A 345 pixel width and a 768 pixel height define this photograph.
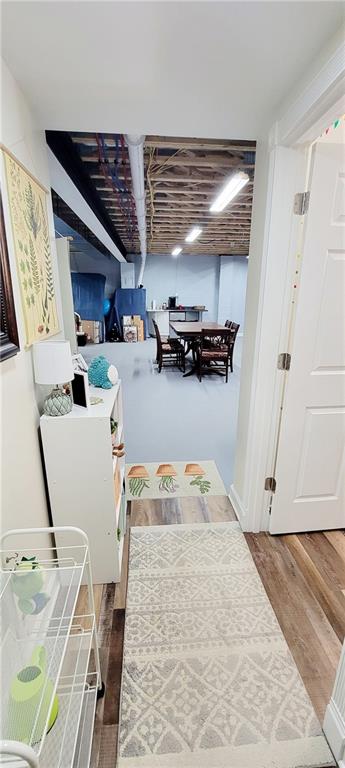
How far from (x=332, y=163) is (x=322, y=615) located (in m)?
2.11

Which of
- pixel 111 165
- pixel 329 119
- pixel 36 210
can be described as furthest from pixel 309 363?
pixel 111 165

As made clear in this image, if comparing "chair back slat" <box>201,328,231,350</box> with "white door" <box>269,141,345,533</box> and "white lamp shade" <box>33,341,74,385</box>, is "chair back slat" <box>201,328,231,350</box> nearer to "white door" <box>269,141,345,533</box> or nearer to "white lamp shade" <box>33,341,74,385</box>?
"white door" <box>269,141,345,533</box>

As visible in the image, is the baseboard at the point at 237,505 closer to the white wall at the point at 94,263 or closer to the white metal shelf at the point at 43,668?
the white metal shelf at the point at 43,668

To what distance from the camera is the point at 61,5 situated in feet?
3.09

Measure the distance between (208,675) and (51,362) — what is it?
1.42m

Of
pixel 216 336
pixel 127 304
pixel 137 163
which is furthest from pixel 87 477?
pixel 127 304

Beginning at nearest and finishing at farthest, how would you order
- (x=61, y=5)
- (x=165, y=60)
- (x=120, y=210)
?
1. (x=61, y=5)
2. (x=165, y=60)
3. (x=120, y=210)

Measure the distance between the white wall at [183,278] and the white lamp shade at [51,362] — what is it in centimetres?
889

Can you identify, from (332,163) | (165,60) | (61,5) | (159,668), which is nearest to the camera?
(61,5)

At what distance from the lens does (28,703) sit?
77cm

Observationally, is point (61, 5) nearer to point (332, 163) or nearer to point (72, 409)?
point (332, 163)

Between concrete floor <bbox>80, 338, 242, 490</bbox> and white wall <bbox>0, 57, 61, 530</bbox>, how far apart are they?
1.48 m

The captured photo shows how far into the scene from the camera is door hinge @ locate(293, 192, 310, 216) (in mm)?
1472

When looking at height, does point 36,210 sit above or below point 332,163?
below
